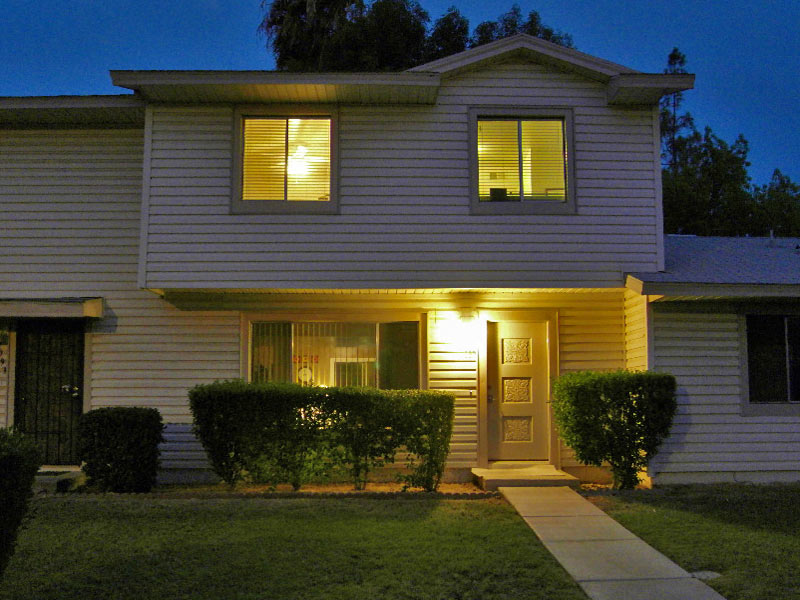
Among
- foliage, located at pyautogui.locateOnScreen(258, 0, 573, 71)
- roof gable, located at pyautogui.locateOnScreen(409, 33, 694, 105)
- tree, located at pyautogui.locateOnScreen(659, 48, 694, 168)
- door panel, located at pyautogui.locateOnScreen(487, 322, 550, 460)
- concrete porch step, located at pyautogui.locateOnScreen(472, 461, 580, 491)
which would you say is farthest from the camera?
tree, located at pyautogui.locateOnScreen(659, 48, 694, 168)

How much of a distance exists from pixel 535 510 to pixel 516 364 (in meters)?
3.36

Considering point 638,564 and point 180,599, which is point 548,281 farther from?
point 180,599

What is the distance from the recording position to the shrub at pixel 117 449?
30.3ft

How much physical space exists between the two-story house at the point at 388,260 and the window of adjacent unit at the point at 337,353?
0.03 m

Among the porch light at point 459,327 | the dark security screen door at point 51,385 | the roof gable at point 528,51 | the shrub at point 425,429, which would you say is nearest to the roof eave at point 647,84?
the roof gable at point 528,51

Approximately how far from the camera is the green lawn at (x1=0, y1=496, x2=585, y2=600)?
213 inches

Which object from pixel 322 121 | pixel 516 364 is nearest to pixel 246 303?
pixel 322 121

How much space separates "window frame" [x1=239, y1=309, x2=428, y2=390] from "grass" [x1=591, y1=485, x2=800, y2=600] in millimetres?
3266

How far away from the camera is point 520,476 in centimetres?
1008

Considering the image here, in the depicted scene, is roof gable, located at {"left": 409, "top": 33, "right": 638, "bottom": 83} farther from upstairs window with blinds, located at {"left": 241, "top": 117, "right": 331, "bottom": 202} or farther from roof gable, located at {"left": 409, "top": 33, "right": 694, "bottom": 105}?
upstairs window with blinds, located at {"left": 241, "top": 117, "right": 331, "bottom": 202}

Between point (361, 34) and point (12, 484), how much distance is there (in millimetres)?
20078

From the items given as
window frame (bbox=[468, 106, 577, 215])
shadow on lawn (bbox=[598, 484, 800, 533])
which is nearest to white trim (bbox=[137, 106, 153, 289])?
window frame (bbox=[468, 106, 577, 215])

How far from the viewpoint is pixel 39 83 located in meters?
178

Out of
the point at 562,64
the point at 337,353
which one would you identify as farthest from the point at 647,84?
the point at 337,353
